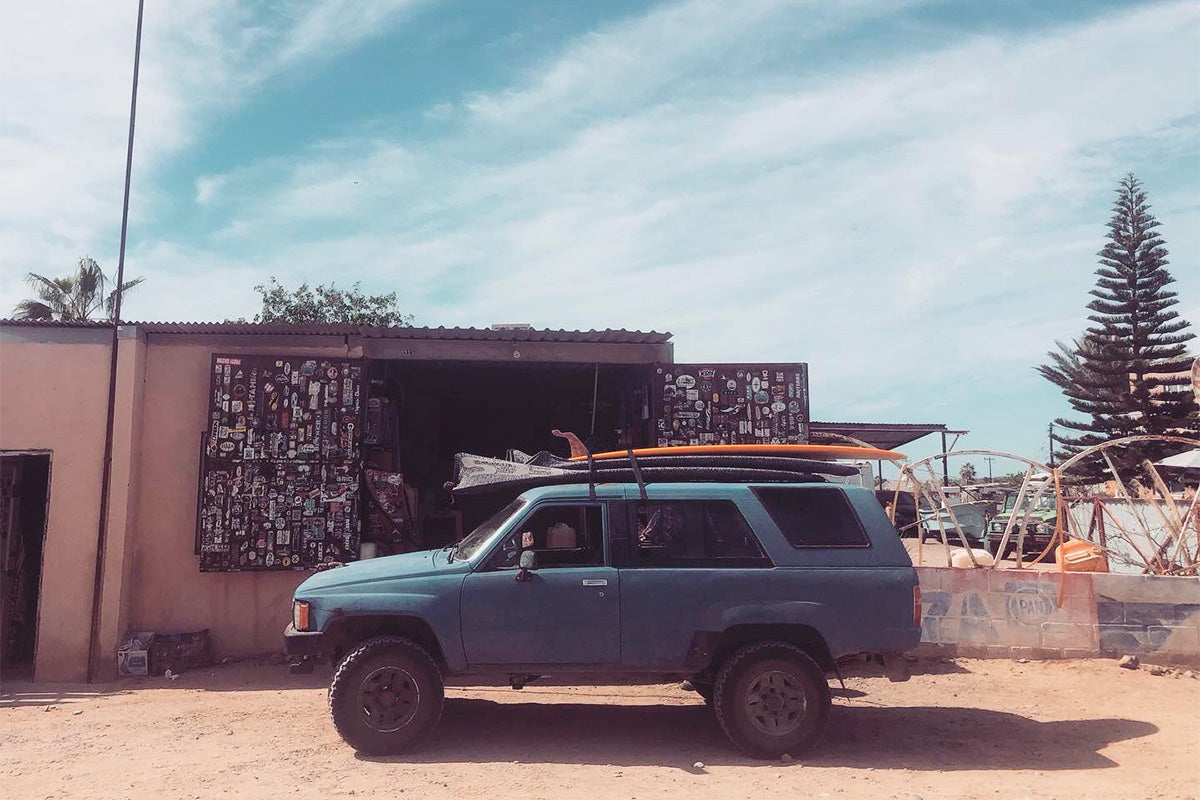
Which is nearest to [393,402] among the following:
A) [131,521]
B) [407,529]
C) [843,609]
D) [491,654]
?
[407,529]

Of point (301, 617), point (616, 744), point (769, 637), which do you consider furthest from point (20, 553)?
point (769, 637)

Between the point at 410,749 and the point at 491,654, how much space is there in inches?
34.7

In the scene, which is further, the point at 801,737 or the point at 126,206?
the point at 126,206

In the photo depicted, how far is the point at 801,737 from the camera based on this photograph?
6.80 m

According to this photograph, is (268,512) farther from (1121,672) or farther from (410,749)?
(1121,672)

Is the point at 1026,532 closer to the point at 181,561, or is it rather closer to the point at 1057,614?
the point at 1057,614

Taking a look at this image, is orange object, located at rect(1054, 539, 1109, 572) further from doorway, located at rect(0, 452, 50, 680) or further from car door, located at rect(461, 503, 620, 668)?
Answer: doorway, located at rect(0, 452, 50, 680)

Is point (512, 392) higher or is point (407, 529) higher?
point (512, 392)

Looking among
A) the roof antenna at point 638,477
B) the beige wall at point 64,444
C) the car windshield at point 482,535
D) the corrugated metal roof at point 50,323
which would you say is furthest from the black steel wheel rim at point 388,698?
the corrugated metal roof at point 50,323

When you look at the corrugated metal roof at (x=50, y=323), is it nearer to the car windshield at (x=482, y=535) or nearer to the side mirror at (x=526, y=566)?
the car windshield at (x=482, y=535)

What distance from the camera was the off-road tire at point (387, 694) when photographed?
22.2 ft

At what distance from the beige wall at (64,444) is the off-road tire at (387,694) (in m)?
5.39

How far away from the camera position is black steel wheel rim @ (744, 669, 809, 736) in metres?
6.83

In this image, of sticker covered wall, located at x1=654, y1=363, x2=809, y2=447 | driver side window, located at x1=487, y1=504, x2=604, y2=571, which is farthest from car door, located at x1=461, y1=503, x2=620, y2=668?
sticker covered wall, located at x1=654, y1=363, x2=809, y2=447
